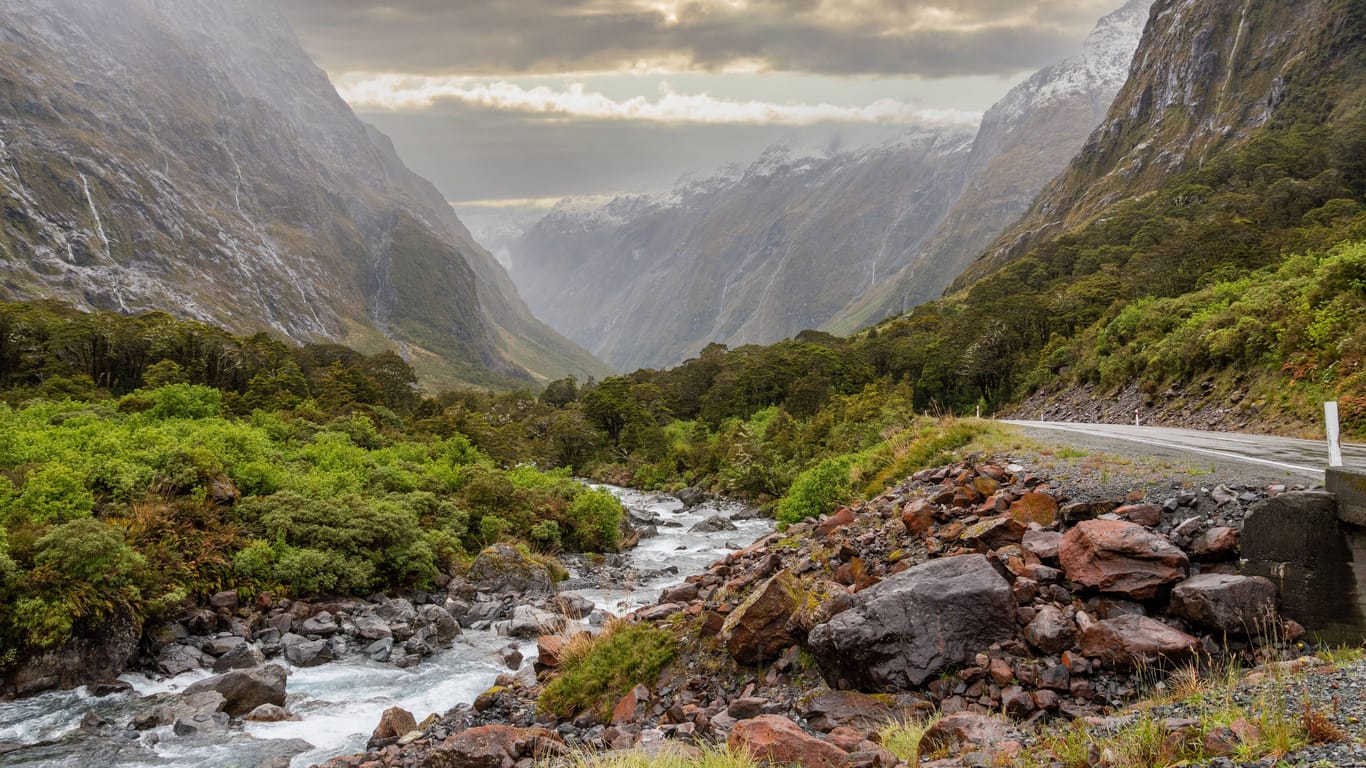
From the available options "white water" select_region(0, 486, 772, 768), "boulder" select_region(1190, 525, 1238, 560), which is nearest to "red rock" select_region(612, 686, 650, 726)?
"white water" select_region(0, 486, 772, 768)

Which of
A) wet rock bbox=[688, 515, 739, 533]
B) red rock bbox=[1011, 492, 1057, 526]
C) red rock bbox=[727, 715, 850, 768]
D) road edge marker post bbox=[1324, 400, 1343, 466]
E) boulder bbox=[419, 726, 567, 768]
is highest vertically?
road edge marker post bbox=[1324, 400, 1343, 466]

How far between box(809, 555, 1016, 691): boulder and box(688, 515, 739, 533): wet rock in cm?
2960

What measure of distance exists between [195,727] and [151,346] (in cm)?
5163

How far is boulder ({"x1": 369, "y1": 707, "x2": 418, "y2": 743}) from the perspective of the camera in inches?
491

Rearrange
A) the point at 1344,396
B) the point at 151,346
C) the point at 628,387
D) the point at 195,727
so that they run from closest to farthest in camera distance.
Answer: the point at 195,727 → the point at 1344,396 → the point at 151,346 → the point at 628,387

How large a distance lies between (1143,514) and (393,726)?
1209cm

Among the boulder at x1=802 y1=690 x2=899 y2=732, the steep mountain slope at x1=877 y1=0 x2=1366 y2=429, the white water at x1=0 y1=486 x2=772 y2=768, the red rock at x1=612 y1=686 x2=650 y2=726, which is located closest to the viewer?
the boulder at x1=802 y1=690 x2=899 y2=732

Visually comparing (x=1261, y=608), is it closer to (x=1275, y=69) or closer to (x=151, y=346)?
(x=151, y=346)

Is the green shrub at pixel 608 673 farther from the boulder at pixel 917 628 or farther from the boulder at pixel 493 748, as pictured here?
the boulder at pixel 917 628

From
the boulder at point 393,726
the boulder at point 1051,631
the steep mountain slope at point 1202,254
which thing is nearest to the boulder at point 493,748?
the boulder at point 393,726

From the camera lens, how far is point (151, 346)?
181 feet

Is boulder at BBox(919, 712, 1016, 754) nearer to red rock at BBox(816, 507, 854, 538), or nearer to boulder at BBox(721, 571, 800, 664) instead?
boulder at BBox(721, 571, 800, 664)

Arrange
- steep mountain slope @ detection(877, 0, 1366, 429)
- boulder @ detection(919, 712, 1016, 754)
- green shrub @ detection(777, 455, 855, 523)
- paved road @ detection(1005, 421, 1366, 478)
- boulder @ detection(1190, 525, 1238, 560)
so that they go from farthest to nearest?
green shrub @ detection(777, 455, 855, 523) < steep mountain slope @ detection(877, 0, 1366, 429) < paved road @ detection(1005, 421, 1366, 478) < boulder @ detection(1190, 525, 1238, 560) < boulder @ detection(919, 712, 1016, 754)

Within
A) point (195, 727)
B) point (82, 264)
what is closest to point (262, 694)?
point (195, 727)
